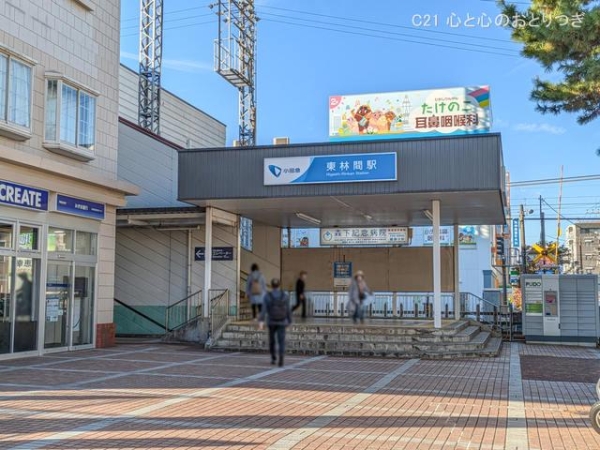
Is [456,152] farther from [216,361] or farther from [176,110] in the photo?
[176,110]

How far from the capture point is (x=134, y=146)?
1304 inches

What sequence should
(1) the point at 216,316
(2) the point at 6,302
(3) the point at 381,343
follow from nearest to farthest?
(2) the point at 6,302, (3) the point at 381,343, (1) the point at 216,316

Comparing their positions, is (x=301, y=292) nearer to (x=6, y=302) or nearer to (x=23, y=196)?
(x=23, y=196)

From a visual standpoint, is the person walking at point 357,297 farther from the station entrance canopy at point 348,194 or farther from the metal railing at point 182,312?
the metal railing at point 182,312

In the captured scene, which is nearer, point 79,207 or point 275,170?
point 275,170

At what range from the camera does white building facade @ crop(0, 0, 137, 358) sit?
878 inches

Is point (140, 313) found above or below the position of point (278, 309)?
below

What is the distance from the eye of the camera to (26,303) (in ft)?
76.9

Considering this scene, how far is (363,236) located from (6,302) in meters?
21.6

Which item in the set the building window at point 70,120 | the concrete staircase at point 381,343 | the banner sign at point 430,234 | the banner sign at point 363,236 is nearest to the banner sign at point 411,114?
the concrete staircase at point 381,343

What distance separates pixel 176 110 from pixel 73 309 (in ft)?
86.1

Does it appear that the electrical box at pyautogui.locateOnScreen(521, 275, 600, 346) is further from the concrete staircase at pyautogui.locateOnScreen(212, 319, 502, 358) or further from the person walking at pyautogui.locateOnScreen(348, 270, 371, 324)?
the person walking at pyautogui.locateOnScreen(348, 270, 371, 324)

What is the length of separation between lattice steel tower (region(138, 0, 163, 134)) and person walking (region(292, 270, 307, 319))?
3979 cm

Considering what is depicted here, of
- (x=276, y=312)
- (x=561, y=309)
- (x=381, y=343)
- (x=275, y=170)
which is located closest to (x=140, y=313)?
(x=381, y=343)
